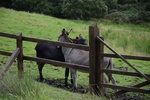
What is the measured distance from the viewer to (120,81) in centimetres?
1087

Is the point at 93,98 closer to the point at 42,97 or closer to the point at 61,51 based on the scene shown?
the point at 42,97

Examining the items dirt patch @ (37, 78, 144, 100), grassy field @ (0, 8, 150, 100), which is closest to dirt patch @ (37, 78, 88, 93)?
Answer: dirt patch @ (37, 78, 144, 100)

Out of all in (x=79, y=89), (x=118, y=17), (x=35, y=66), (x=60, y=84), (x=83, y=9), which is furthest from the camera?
(x=118, y=17)

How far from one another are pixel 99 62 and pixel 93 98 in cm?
125

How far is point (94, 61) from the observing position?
24.9 feet

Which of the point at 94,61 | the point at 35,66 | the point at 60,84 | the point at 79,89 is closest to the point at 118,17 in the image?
the point at 35,66

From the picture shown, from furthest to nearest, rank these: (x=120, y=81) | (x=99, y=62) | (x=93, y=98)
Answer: (x=120, y=81) → (x=99, y=62) → (x=93, y=98)

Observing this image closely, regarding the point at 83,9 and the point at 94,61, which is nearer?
the point at 94,61

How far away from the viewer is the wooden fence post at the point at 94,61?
24.7ft

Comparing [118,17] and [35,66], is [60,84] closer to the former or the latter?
[35,66]

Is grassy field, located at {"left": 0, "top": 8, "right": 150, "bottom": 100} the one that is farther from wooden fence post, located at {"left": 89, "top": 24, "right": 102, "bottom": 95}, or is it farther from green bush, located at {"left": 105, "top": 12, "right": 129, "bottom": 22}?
green bush, located at {"left": 105, "top": 12, "right": 129, "bottom": 22}

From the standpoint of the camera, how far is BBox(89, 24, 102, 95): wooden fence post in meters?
7.52

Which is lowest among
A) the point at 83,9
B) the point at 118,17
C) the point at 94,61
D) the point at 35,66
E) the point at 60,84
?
the point at 118,17

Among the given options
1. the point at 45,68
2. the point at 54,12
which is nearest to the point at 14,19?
the point at 45,68
